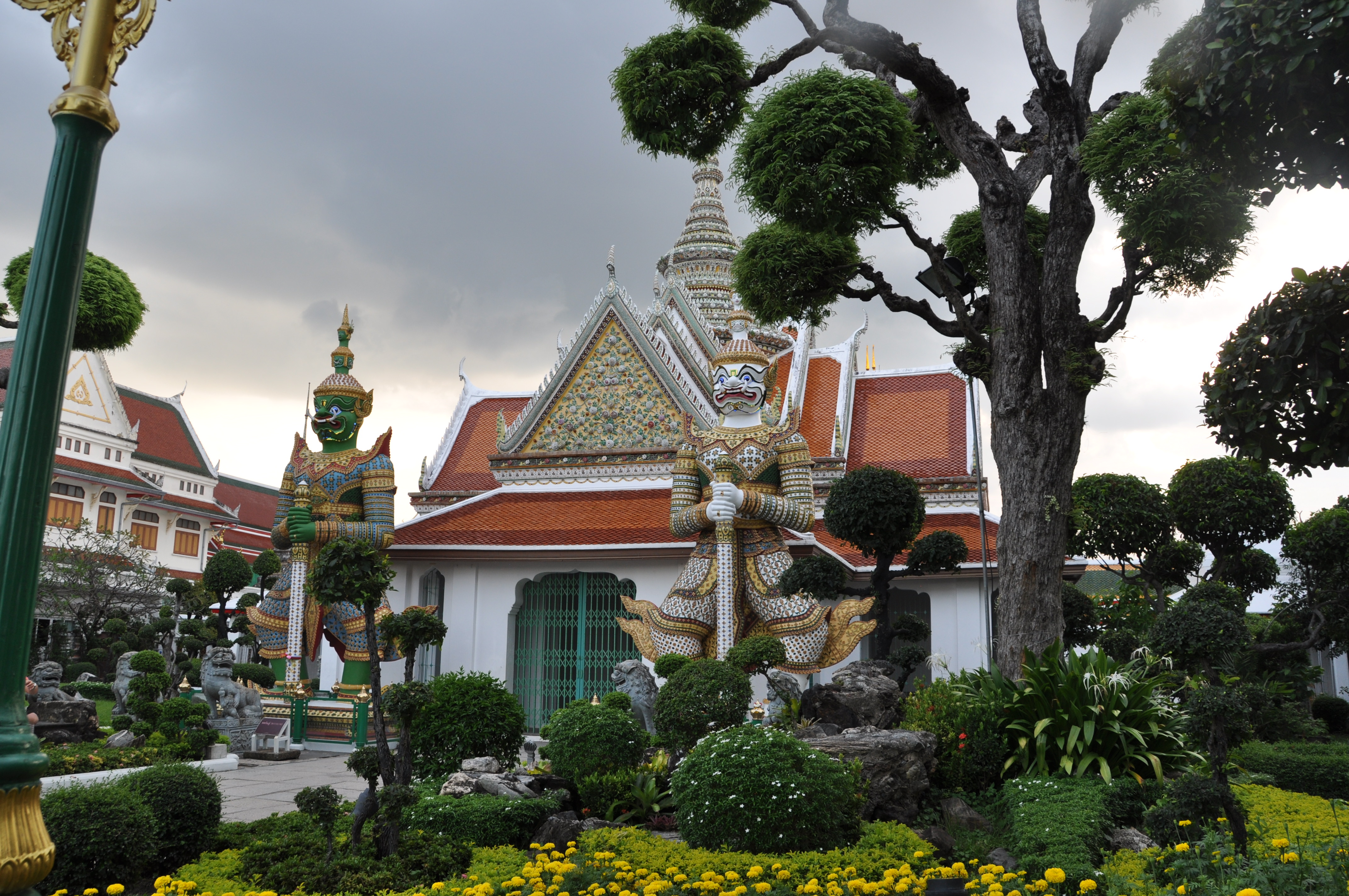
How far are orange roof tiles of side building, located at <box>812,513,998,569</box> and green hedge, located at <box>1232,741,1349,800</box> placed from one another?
3.90m

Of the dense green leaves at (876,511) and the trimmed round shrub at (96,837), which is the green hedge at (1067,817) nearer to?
the dense green leaves at (876,511)

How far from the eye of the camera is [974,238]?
11023 mm

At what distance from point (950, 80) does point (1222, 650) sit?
17.0ft

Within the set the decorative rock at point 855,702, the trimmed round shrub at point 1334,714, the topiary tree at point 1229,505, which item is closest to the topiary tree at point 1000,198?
the decorative rock at point 855,702

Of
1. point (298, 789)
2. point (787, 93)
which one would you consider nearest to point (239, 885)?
point (298, 789)

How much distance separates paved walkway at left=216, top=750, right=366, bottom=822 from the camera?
7.82 metres

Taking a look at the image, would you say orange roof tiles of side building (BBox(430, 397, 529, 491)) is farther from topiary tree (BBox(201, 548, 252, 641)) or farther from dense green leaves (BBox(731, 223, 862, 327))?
dense green leaves (BBox(731, 223, 862, 327))

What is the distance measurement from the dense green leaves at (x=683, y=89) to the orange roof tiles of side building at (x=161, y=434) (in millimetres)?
22662

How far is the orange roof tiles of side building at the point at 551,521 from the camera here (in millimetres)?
13344

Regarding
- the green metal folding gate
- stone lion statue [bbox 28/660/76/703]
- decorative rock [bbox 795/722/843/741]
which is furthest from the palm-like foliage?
stone lion statue [bbox 28/660/76/703]

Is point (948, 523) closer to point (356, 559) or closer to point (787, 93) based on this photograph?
point (787, 93)

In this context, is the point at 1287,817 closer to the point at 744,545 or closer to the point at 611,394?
the point at 744,545

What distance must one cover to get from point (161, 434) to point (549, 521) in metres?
19.8

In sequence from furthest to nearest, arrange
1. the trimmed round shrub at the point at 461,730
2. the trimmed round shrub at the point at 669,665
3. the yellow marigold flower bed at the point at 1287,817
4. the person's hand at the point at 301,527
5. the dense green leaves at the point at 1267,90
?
the person's hand at the point at 301,527 → the trimmed round shrub at the point at 669,665 → the trimmed round shrub at the point at 461,730 → the yellow marigold flower bed at the point at 1287,817 → the dense green leaves at the point at 1267,90
